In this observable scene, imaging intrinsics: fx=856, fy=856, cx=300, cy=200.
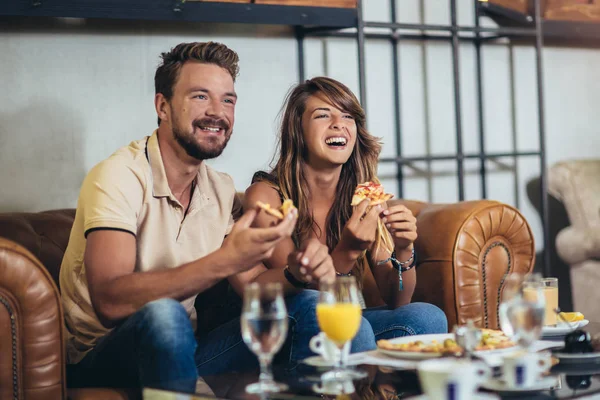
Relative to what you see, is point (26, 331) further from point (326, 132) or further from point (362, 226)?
point (326, 132)

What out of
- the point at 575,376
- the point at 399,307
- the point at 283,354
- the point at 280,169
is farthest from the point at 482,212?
the point at 575,376

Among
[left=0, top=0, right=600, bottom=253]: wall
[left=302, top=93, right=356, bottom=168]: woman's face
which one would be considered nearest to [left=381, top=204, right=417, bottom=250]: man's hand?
[left=302, top=93, right=356, bottom=168]: woman's face

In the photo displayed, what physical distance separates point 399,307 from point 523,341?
955mm

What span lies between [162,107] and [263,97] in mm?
1061

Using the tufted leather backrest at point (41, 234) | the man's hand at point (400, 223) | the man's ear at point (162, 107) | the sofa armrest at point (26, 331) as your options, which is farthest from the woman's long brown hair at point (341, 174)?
the sofa armrest at point (26, 331)

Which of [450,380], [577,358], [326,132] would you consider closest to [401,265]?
[326,132]

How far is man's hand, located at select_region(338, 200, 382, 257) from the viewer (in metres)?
2.29

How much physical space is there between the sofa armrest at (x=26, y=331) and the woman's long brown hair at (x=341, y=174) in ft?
2.80

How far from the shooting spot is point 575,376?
64.2 inches

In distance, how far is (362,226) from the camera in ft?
7.50

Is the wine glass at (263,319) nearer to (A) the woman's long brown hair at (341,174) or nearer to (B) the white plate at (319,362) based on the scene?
(B) the white plate at (319,362)

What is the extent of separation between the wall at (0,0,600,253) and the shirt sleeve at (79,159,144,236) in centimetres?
84

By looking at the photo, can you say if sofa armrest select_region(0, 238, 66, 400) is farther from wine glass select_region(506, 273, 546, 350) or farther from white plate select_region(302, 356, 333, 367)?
wine glass select_region(506, 273, 546, 350)

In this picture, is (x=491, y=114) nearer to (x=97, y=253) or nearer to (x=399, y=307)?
Answer: (x=399, y=307)
